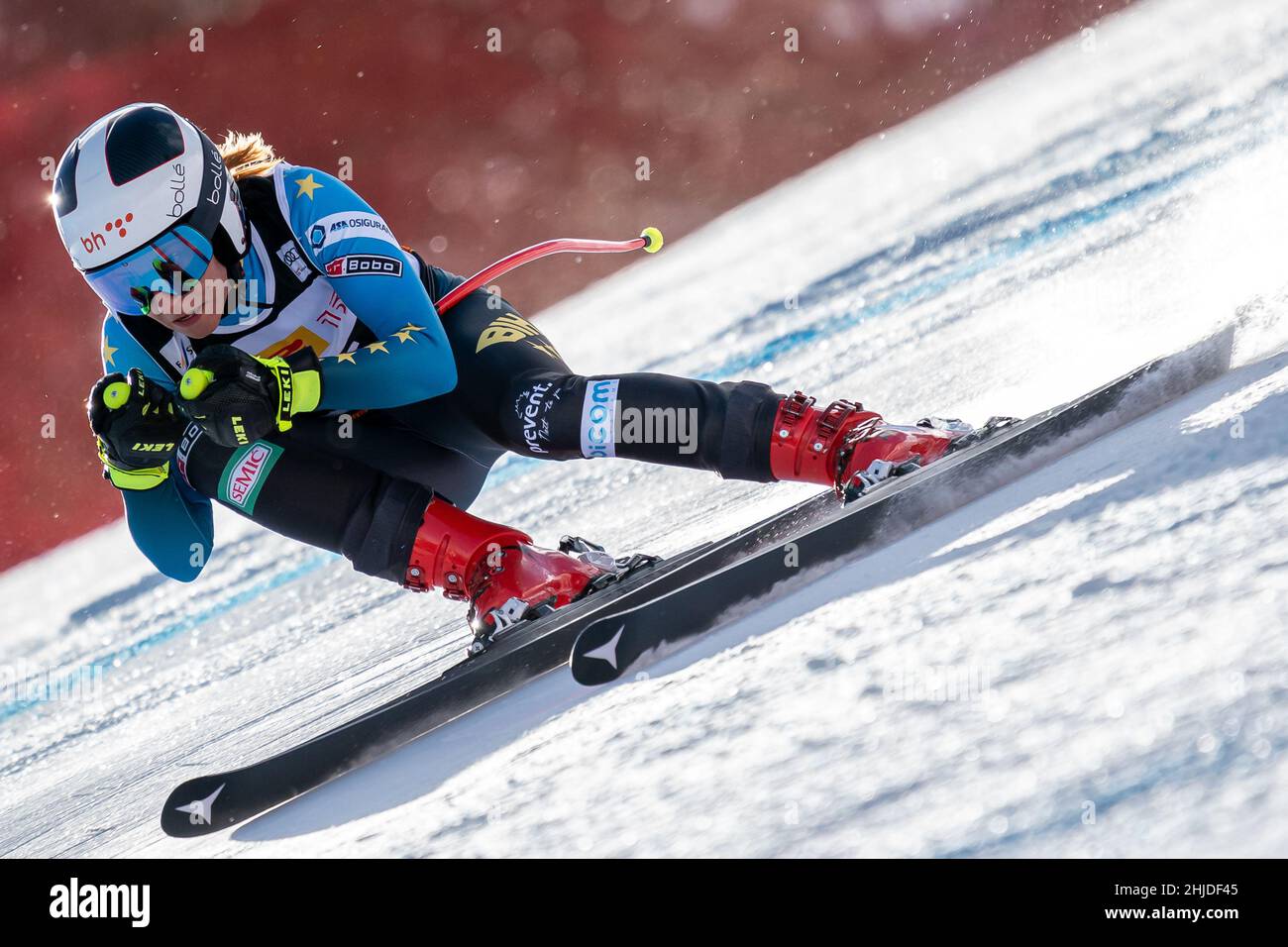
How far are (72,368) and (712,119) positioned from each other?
418 centimetres

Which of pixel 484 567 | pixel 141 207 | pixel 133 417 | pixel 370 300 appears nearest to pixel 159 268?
pixel 141 207

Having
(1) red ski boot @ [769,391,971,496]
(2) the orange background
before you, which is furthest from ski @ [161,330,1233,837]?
(2) the orange background

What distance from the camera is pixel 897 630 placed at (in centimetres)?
149

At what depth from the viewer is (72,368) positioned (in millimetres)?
6809

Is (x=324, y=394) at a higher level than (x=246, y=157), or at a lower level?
lower

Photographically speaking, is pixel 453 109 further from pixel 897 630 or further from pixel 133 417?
pixel 897 630

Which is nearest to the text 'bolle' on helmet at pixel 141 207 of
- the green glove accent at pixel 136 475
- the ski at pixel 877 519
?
the green glove accent at pixel 136 475

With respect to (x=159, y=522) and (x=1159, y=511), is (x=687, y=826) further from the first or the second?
(x=159, y=522)

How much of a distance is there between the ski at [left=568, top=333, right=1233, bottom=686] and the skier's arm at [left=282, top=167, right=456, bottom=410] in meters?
0.66

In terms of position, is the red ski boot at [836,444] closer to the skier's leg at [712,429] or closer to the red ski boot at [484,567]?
the skier's leg at [712,429]

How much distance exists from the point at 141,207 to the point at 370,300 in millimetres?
426

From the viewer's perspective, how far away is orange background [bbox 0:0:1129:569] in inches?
267

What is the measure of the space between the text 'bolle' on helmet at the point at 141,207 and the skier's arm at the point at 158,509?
0.19 meters

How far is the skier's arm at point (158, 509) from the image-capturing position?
252 cm
